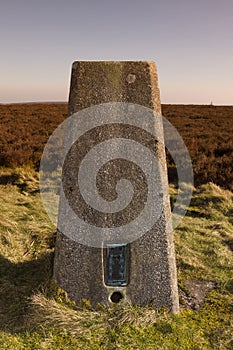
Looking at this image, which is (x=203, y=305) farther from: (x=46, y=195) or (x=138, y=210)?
(x=46, y=195)

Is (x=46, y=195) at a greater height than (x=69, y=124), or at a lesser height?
lesser

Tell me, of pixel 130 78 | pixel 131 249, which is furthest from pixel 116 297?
pixel 130 78

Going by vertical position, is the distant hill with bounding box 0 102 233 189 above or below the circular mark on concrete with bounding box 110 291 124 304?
above

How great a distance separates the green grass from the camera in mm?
3238

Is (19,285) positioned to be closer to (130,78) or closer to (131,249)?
(131,249)

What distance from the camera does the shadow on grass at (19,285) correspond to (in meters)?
3.59

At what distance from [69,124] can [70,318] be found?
1863 millimetres

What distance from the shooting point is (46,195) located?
872 cm

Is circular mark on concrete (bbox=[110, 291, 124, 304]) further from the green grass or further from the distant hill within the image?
the distant hill

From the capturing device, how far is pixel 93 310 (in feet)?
12.0

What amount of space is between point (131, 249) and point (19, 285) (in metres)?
1.49

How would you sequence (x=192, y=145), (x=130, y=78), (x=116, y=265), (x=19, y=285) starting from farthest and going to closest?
(x=192, y=145), (x=19, y=285), (x=116, y=265), (x=130, y=78)

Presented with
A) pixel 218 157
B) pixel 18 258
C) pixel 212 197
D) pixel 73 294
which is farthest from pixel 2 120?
pixel 73 294

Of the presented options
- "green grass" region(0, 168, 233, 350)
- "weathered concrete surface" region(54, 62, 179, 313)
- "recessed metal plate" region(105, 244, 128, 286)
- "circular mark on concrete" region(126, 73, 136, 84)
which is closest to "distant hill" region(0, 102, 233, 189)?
"green grass" region(0, 168, 233, 350)
